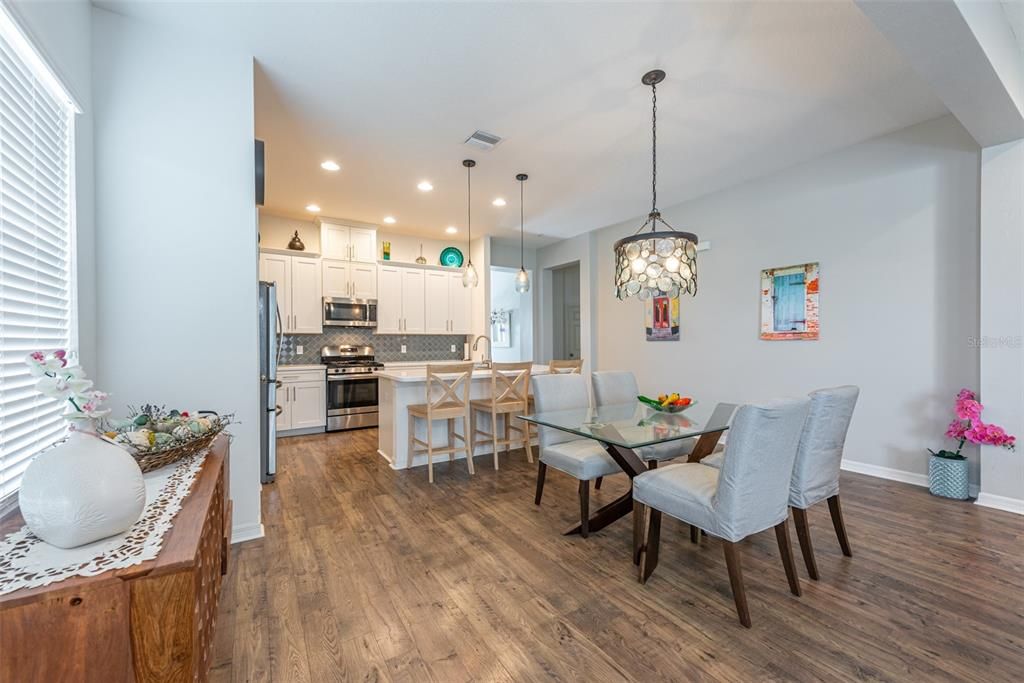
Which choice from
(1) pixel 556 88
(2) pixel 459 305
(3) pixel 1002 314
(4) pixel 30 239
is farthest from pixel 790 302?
(4) pixel 30 239

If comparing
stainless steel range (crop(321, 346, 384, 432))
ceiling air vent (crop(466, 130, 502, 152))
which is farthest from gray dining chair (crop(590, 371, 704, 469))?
stainless steel range (crop(321, 346, 384, 432))

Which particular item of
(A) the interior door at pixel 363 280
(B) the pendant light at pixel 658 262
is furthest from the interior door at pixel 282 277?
(B) the pendant light at pixel 658 262

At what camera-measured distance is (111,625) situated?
0.91 metres

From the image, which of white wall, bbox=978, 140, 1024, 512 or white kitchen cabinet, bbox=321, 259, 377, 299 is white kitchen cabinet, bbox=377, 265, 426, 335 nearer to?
white kitchen cabinet, bbox=321, 259, 377, 299

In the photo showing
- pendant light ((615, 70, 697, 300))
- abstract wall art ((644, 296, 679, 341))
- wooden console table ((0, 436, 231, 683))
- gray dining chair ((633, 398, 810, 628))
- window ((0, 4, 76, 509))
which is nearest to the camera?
wooden console table ((0, 436, 231, 683))

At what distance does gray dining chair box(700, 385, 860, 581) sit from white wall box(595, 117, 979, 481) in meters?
1.88

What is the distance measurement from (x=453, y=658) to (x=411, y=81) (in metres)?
3.01

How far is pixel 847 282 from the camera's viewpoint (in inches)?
140

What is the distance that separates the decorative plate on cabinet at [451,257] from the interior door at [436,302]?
35cm

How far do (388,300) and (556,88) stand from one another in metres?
4.01

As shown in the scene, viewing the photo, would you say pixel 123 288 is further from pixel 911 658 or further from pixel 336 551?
pixel 911 658

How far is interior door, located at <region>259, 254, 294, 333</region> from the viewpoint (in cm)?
512

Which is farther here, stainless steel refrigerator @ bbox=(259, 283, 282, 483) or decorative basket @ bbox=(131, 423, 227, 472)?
stainless steel refrigerator @ bbox=(259, 283, 282, 483)

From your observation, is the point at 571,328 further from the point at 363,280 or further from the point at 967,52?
the point at 967,52
